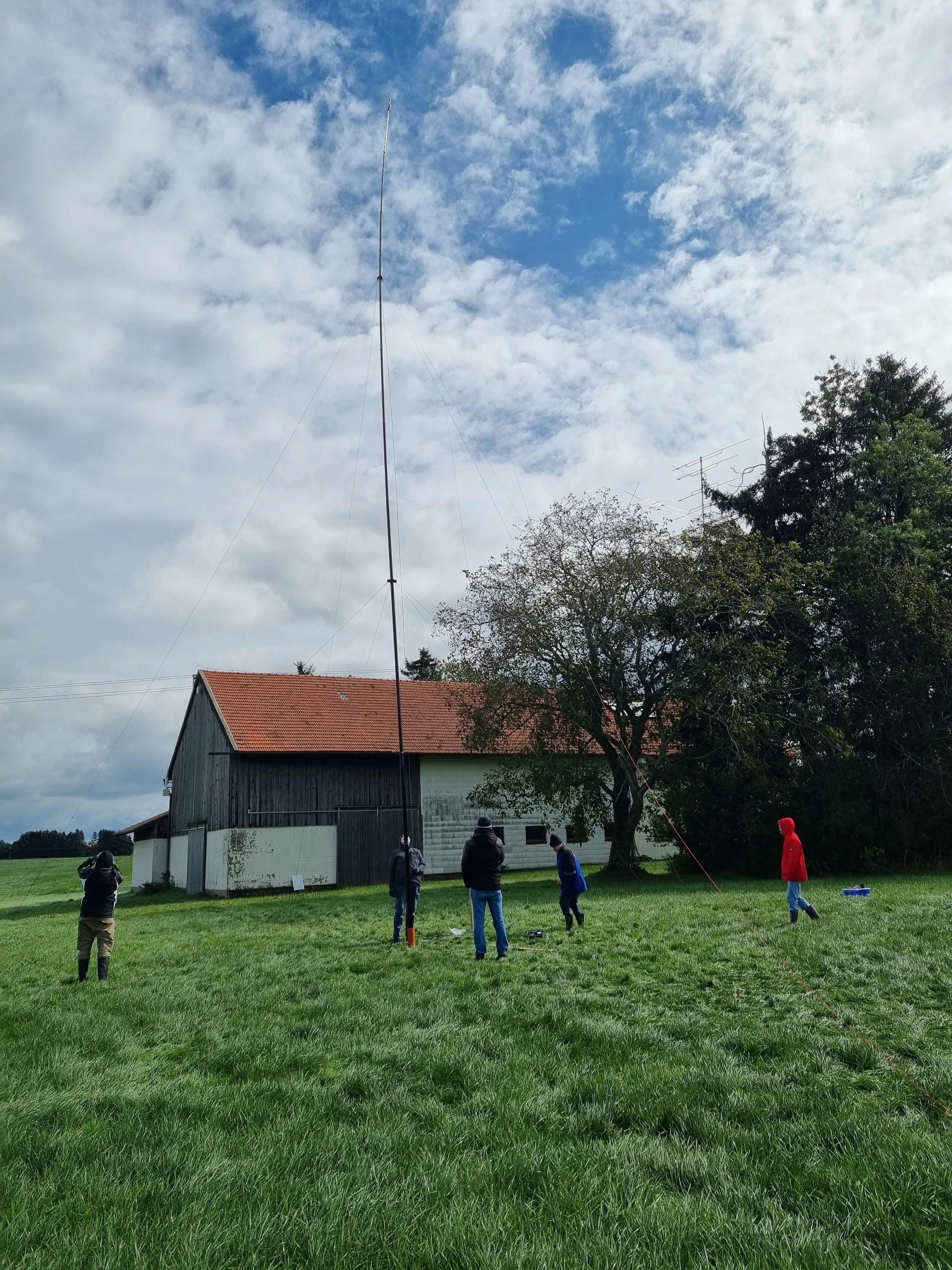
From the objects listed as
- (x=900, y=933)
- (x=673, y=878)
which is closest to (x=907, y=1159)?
(x=900, y=933)

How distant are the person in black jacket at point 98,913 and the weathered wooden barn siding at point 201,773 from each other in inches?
839

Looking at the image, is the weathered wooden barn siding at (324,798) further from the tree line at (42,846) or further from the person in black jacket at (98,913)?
the tree line at (42,846)

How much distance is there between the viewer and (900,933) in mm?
11258

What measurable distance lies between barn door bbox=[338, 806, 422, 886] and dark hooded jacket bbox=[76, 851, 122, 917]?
71.4ft

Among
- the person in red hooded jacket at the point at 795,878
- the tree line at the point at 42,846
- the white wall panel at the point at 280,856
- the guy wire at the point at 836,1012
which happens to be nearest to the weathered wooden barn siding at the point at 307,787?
the white wall panel at the point at 280,856

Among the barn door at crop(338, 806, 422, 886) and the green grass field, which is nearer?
the green grass field

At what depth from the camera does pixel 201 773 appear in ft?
123

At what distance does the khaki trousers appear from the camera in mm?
11695

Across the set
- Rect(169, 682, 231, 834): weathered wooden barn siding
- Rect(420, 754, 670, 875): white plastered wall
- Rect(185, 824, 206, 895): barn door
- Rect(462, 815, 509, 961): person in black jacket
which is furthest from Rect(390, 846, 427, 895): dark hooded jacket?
Rect(185, 824, 206, 895): barn door

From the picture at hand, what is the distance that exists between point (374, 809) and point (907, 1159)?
→ 31.4 meters

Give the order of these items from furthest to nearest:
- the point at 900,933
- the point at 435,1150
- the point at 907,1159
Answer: the point at 900,933
the point at 435,1150
the point at 907,1159

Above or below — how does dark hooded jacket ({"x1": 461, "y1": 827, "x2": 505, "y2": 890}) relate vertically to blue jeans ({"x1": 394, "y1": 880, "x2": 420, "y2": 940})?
above

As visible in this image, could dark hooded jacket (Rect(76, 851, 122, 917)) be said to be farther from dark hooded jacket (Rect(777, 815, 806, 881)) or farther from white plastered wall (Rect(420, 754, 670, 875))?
white plastered wall (Rect(420, 754, 670, 875))

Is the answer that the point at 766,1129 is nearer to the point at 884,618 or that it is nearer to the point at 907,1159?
the point at 907,1159
